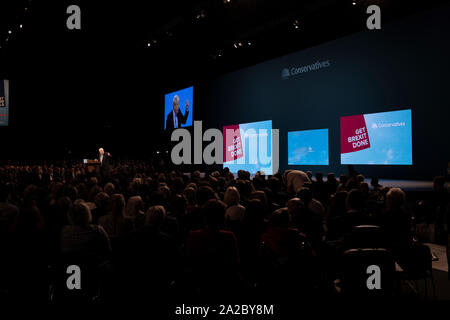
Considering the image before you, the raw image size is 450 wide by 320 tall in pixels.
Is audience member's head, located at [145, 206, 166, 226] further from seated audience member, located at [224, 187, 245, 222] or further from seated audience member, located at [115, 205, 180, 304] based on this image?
seated audience member, located at [224, 187, 245, 222]

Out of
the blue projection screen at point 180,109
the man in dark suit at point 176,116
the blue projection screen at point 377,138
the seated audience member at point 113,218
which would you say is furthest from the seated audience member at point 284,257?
the man in dark suit at point 176,116

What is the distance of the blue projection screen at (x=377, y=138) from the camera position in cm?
1059

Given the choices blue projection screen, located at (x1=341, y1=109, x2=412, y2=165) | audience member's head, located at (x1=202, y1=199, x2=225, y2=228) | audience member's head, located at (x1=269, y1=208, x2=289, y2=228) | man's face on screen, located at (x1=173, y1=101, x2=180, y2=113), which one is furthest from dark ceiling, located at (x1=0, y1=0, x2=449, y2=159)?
audience member's head, located at (x1=202, y1=199, x2=225, y2=228)

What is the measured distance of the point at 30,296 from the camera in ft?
10.6

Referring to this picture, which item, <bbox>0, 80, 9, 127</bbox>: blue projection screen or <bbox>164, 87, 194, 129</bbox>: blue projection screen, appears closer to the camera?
<bbox>164, 87, 194, 129</bbox>: blue projection screen

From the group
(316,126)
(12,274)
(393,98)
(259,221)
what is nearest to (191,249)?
(259,221)

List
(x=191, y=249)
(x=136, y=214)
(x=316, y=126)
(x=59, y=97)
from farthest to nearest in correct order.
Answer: (x=59, y=97)
(x=316, y=126)
(x=136, y=214)
(x=191, y=249)

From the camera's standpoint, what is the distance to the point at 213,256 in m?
2.82

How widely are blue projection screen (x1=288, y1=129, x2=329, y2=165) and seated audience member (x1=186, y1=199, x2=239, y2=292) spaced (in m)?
10.5

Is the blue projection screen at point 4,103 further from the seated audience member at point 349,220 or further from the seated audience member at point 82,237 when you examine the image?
the seated audience member at point 349,220

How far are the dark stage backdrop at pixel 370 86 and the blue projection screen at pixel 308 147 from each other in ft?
0.73

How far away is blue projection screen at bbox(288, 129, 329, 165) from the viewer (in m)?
12.9
